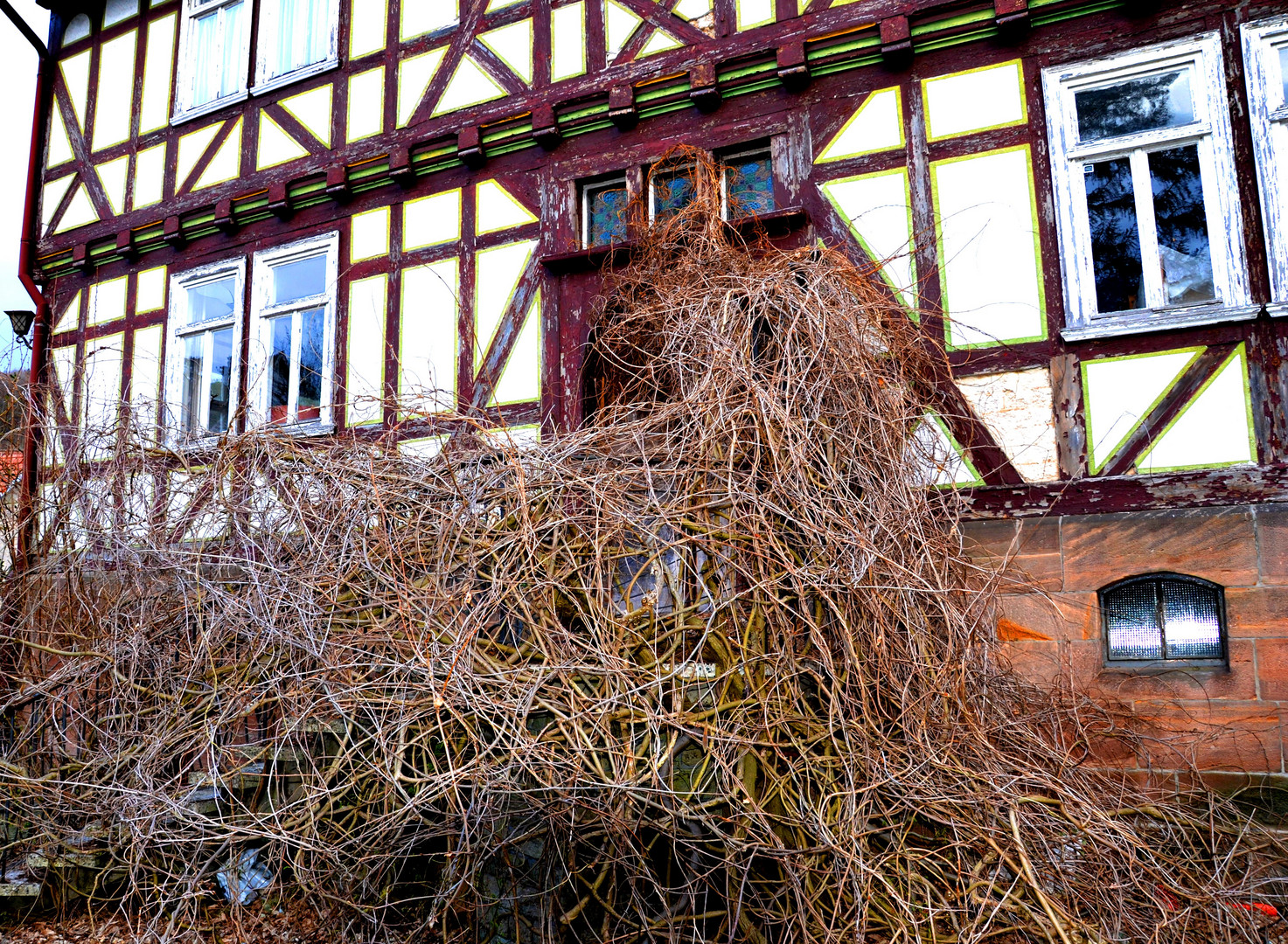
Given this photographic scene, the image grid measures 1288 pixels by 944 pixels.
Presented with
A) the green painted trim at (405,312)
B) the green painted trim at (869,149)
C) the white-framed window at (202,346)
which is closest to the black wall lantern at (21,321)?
the white-framed window at (202,346)

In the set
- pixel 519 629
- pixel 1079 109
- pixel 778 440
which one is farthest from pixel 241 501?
pixel 1079 109

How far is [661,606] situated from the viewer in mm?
3998

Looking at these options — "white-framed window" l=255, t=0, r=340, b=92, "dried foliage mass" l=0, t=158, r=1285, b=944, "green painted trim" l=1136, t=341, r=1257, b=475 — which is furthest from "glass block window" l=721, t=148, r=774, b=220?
"white-framed window" l=255, t=0, r=340, b=92

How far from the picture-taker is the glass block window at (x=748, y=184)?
6.49 m

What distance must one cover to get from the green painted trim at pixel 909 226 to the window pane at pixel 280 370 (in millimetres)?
4678

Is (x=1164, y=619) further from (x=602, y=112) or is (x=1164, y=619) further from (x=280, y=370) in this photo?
(x=280, y=370)

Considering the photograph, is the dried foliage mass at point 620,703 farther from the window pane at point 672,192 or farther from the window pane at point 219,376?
the window pane at point 219,376

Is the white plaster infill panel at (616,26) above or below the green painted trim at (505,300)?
above

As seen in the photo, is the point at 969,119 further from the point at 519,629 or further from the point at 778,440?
the point at 519,629

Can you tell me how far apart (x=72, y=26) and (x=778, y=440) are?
9.48m

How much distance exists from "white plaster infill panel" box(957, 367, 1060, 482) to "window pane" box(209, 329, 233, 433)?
252 inches

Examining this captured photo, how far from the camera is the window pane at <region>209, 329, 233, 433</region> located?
→ 864 cm

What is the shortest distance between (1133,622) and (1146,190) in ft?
8.04

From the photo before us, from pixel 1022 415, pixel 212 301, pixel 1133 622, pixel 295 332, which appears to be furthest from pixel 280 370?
pixel 1133 622
